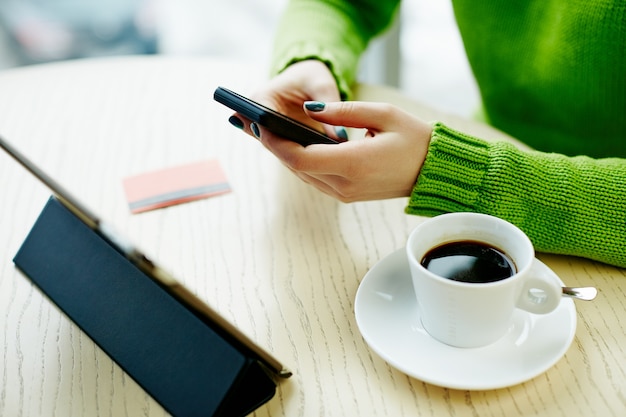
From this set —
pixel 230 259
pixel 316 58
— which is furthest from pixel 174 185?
pixel 316 58

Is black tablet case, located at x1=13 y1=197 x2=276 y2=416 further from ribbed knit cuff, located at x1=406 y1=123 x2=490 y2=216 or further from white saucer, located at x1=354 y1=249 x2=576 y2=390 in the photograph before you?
ribbed knit cuff, located at x1=406 y1=123 x2=490 y2=216

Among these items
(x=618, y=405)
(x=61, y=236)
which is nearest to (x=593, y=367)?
(x=618, y=405)

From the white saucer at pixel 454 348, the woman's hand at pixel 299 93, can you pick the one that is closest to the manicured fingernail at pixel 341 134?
the woman's hand at pixel 299 93

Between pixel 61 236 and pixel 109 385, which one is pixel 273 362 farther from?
pixel 61 236

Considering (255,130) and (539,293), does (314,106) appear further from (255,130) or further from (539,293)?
(539,293)

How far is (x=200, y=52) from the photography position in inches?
94.6

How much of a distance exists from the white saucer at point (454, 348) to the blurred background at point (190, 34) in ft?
5.53

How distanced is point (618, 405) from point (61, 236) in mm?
558

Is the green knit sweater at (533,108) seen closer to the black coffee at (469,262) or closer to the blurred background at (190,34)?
the black coffee at (469,262)

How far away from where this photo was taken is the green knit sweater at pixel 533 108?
2.23 ft

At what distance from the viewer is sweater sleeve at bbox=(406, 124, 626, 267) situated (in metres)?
0.68

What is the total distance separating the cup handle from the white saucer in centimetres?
3

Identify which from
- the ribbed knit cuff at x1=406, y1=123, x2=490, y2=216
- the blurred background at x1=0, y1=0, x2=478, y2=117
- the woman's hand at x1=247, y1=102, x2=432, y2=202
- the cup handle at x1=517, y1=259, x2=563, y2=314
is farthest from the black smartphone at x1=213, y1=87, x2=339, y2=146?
the blurred background at x1=0, y1=0, x2=478, y2=117

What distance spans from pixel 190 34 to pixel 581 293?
6.91ft
